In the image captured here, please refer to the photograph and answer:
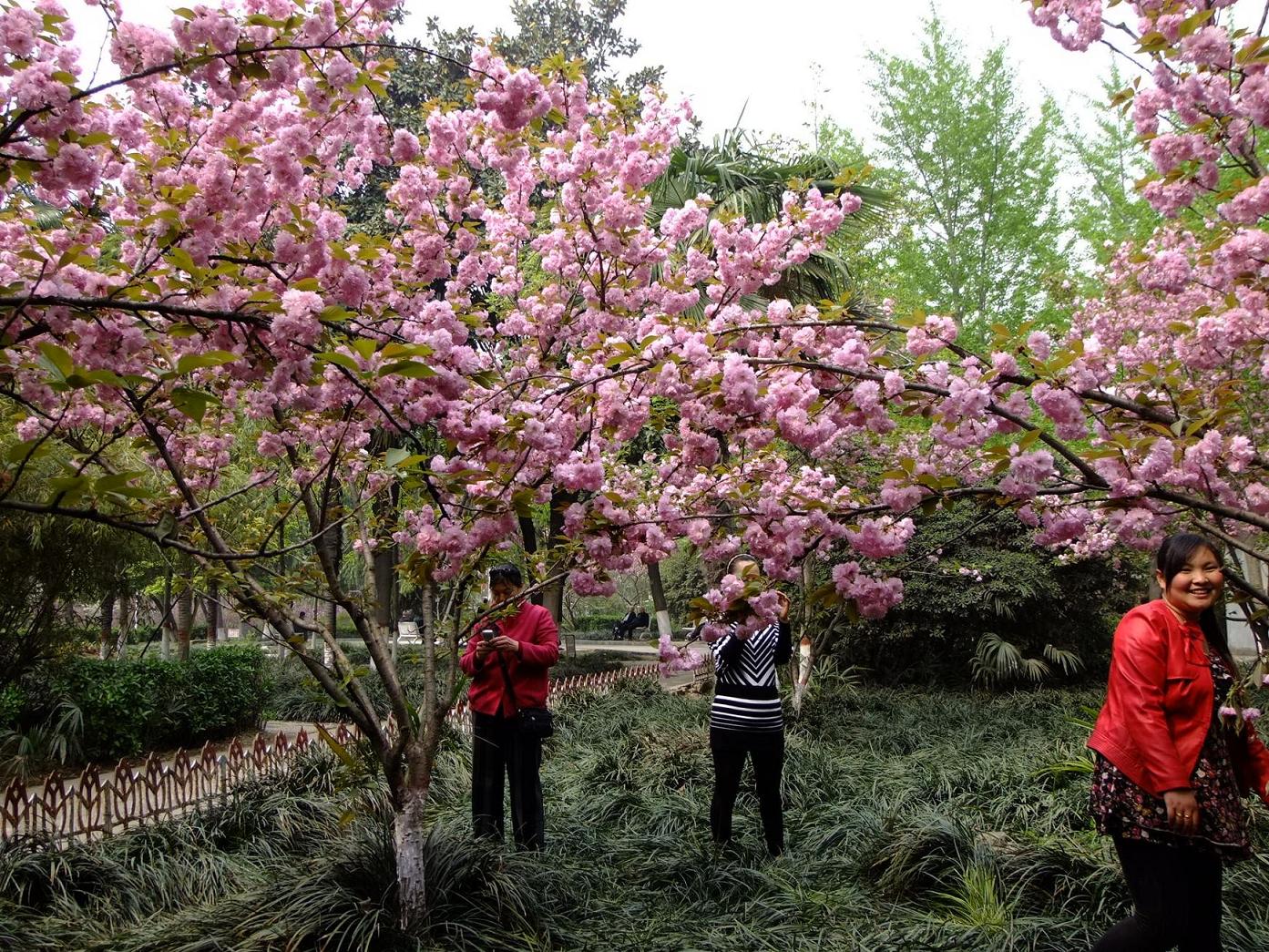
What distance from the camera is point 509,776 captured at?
13.6 feet

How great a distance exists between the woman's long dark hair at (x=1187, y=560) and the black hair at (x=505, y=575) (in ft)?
8.63

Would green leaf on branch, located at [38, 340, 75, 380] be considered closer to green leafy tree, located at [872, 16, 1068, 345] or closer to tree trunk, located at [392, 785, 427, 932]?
tree trunk, located at [392, 785, 427, 932]

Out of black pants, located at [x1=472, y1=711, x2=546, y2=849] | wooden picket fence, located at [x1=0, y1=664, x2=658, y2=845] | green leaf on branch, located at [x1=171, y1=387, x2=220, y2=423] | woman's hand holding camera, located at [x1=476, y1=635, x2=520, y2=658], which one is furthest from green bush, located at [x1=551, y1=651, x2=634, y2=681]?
green leaf on branch, located at [x1=171, y1=387, x2=220, y2=423]

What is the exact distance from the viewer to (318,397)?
261cm

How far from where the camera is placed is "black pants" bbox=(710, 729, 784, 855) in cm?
404

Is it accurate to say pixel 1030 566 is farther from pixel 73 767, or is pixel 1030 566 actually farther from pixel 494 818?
pixel 73 767

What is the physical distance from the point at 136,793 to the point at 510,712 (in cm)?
234

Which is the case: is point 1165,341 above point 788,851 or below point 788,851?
above

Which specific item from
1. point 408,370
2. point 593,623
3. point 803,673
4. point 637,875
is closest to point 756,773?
point 637,875

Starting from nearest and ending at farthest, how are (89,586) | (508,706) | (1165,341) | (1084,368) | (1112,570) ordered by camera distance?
(1084,368) < (508,706) < (1165,341) < (89,586) < (1112,570)

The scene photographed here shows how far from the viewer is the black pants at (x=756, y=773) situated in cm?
404

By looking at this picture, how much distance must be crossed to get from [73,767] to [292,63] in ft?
23.8

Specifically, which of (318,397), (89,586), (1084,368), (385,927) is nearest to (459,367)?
(318,397)

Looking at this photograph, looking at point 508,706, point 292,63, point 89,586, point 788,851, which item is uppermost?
point 292,63
